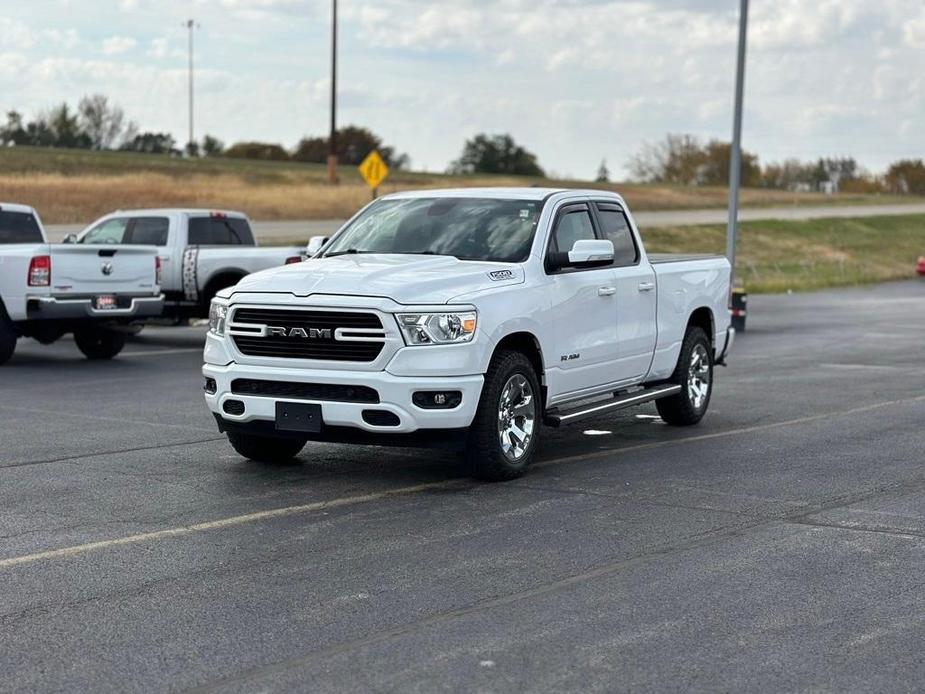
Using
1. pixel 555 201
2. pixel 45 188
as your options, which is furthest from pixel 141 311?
pixel 45 188

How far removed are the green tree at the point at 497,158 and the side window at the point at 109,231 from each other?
3668 inches

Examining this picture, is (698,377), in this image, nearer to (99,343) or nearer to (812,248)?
(99,343)

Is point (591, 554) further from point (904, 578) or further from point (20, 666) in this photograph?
point (20, 666)

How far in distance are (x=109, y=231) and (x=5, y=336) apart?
467cm

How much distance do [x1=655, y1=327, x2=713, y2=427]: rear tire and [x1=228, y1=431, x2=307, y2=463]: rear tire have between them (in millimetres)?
3530

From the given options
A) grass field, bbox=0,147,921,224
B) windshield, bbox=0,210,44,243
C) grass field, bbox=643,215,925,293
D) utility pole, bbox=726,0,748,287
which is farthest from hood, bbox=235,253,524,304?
grass field, bbox=0,147,921,224

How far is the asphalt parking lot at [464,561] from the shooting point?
5.53 metres

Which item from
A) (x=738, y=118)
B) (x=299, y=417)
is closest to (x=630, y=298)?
(x=299, y=417)

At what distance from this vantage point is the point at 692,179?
11288 cm

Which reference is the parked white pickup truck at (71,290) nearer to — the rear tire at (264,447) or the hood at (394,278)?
the rear tire at (264,447)

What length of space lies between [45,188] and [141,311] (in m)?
40.4

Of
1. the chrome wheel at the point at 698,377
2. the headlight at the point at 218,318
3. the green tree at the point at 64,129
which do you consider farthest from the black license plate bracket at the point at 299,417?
the green tree at the point at 64,129

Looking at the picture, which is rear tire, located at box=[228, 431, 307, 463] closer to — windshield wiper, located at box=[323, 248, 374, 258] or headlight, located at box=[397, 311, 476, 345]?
windshield wiper, located at box=[323, 248, 374, 258]

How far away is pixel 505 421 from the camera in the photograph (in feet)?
31.0
